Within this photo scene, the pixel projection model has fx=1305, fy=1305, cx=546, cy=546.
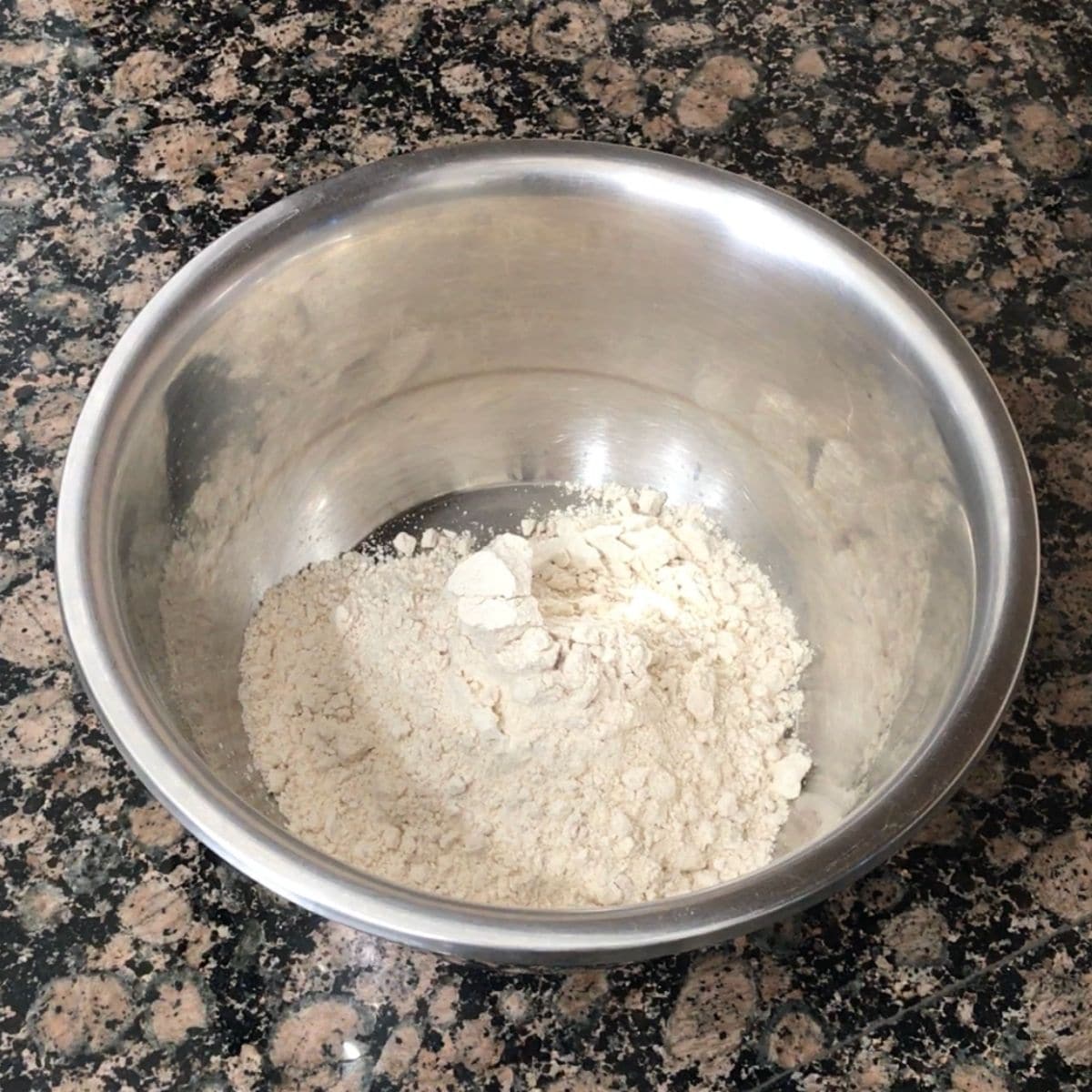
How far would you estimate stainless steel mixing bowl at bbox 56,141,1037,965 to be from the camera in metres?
0.63

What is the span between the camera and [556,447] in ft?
3.40

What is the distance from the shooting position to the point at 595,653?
0.79 metres

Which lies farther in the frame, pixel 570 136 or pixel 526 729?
pixel 570 136

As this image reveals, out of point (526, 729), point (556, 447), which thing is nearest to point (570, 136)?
point (556, 447)

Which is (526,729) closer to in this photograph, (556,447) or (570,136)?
(556,447)

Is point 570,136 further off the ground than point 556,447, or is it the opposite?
point 570,136

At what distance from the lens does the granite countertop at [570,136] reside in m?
0.71

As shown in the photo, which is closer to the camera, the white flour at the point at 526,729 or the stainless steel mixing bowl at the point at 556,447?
the stainless steel mixing bowl at the point at 556,447

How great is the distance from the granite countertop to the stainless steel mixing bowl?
0.09 metres

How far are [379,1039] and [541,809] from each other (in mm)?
158

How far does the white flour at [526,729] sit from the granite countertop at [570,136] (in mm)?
57

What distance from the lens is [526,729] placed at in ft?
Answer: 2.59

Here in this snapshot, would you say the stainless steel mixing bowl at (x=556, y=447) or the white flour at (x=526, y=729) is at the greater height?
the stainless steel mixing bowl at (x=556, y=447)

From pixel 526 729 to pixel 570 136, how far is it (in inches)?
21.8
